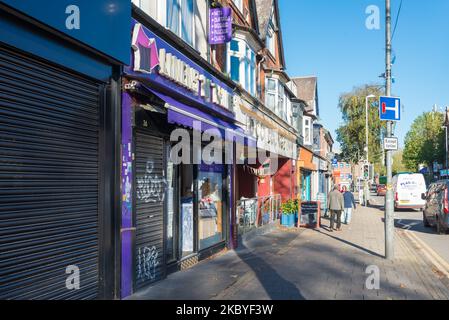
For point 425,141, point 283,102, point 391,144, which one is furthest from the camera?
point 425,141

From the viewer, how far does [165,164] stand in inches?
317

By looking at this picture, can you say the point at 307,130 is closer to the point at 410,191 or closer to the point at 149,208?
the point at 410,191

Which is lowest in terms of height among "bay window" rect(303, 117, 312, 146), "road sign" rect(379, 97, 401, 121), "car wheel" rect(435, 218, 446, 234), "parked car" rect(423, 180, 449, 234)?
"car wheel" rect(435, 218, 446, 234)

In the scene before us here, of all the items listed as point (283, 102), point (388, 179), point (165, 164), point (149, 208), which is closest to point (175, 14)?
point (165, 164)

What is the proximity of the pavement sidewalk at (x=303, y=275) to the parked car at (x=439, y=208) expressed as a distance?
3.36 m

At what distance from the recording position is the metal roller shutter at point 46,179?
4.56m

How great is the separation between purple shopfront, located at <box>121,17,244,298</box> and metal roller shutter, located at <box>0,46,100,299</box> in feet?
2.27

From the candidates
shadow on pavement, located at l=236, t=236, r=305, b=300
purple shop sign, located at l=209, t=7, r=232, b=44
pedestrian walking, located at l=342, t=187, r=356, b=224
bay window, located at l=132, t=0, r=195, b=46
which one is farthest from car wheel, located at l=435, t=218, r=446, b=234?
bay window, located at l=132, t=0, r=195, b=46

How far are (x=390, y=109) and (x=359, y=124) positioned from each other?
3390cm

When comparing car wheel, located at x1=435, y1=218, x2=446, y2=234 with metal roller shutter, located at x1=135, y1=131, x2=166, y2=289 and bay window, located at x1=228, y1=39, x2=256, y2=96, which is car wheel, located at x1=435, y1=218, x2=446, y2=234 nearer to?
bay window, located at x1=228, y1=39, x2=256, y2=96

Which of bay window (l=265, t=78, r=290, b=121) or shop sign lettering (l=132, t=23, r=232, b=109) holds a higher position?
bay window (l=265, t=78, r=290, b=121)

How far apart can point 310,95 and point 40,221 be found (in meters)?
37.3

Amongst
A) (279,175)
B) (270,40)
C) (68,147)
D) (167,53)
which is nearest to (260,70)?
(270,40)

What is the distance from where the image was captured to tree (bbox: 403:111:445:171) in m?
63.6
